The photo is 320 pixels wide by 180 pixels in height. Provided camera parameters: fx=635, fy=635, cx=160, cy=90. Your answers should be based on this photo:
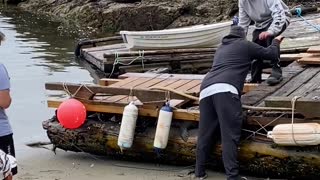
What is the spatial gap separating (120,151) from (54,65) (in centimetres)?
928

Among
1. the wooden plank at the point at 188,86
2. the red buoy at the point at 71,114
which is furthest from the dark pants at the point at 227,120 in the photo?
the red buoy at the point at 71,114

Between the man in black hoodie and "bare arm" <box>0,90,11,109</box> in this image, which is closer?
"bare arm" <box>0,90,11,109</box>

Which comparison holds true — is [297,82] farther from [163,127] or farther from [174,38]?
[174,38]

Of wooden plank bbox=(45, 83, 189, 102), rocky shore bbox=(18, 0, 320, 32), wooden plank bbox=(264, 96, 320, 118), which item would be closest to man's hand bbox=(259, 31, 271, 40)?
wooden plank bbox=(45, 83, 189, 102)

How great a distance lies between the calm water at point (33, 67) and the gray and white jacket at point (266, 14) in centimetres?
389

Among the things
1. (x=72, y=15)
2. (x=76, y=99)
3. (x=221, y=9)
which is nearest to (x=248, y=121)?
(x=76, y=99)

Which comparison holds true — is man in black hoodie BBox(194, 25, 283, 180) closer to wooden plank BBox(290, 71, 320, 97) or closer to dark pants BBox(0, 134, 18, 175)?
wooden plank BBox(290, 71, 320, 97)

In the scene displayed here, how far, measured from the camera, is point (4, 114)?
627cm

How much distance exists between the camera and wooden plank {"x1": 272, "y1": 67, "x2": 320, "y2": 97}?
8.67 m

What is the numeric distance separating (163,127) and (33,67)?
9770 mm

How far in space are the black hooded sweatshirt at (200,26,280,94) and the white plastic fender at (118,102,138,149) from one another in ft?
3.77

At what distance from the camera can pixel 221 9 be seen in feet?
83.4

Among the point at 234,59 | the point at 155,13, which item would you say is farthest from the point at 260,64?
the point at 155,13

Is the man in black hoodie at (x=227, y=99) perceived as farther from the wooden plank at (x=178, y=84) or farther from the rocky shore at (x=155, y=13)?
the rocky shore at (x=155, y=13)
